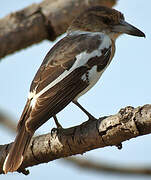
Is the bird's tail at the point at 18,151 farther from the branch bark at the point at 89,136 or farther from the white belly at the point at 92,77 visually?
the white belly at the point at 92,77

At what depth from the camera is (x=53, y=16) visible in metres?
5.23

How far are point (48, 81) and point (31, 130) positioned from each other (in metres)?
0.52

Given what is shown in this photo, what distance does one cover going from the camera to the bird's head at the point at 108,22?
5250 millimetres

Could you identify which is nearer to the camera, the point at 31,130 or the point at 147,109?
the point at 147,109

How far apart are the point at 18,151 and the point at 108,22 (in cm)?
198

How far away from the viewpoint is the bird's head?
525 centimetres

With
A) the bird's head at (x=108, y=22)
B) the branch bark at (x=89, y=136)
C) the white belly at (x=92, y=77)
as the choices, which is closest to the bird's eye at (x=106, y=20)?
the bird's head at (x=108, y=22)

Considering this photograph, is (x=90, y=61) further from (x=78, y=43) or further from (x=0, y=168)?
(x=0, y=168)

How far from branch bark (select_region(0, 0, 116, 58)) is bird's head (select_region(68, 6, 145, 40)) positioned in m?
0.14

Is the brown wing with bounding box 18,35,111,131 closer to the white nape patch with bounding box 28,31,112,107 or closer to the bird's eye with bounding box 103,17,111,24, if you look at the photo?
the white nape patch with bounding box 28,31,112,107

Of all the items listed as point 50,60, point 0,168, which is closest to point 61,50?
point 50,60

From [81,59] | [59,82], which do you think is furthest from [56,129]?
[81,59]

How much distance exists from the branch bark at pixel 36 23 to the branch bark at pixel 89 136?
1.32 m

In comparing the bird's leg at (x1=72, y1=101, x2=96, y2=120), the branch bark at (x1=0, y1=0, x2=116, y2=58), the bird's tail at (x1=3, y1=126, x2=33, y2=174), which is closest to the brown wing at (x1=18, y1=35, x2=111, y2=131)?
the bird's tail at (x1=3, y1=126, x2=33, y2=174)
